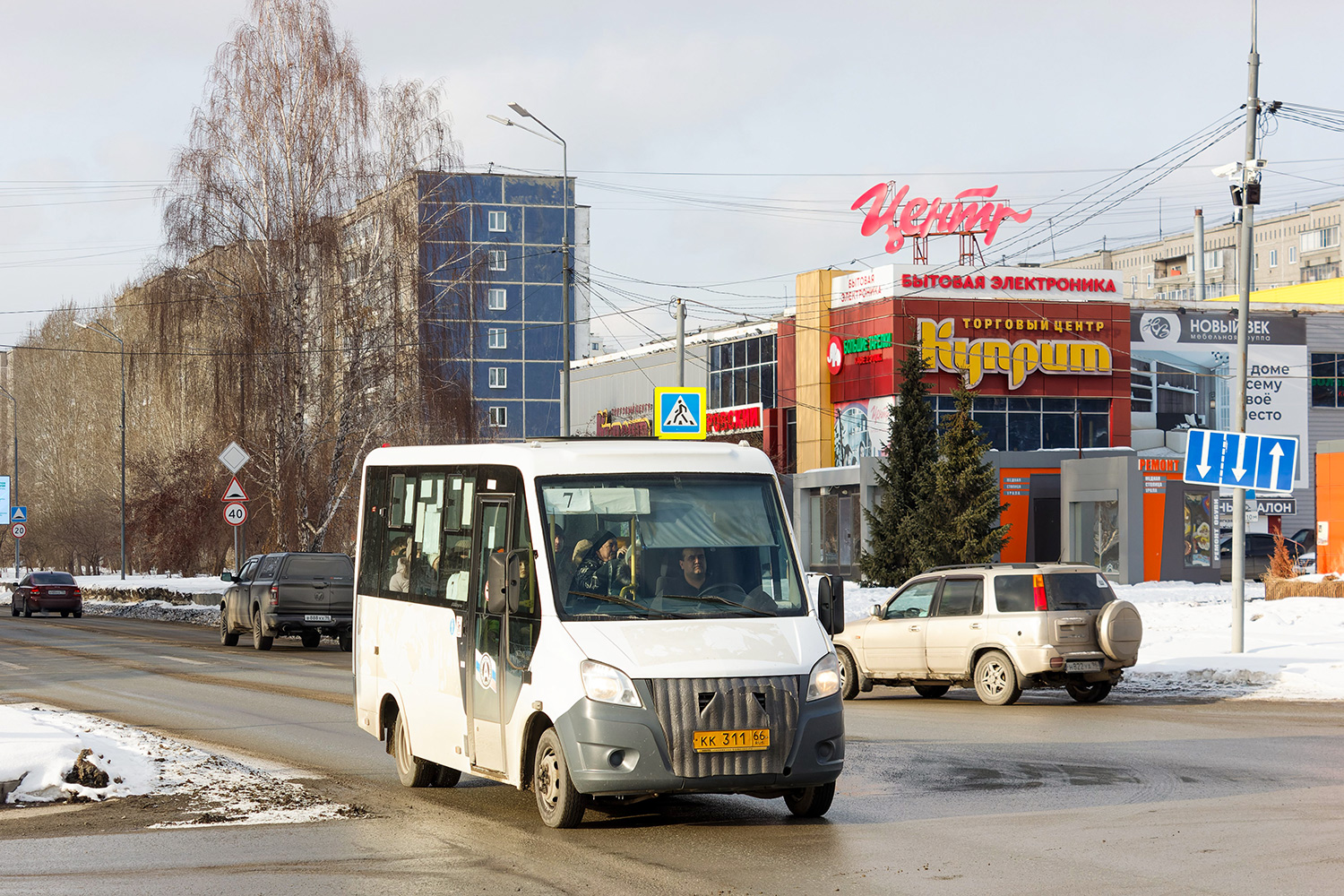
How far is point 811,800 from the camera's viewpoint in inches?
400

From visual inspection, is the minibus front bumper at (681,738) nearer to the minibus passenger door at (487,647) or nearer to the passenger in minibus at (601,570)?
the passenger in minibus at (601,570)

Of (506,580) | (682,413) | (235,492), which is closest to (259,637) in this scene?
(235,492)

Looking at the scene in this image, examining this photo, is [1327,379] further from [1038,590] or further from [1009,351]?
[1038,590]

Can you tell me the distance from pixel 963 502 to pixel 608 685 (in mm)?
38862

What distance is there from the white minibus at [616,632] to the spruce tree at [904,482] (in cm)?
3690

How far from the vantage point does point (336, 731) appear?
51.6 feet

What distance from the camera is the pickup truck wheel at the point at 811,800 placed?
10133mm

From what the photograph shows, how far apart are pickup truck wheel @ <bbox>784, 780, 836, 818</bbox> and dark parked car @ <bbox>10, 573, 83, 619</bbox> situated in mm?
45237

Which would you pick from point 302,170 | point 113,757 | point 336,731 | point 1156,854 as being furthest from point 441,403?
point 1156,854

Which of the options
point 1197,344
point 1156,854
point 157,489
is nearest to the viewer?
point 1156,854

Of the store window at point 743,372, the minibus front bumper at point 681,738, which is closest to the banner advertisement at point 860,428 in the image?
the store window at point 743,372

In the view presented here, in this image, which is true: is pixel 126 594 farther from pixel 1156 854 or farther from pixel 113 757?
pixel 1156 854

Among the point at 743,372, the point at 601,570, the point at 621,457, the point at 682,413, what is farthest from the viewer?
the point at 743,372

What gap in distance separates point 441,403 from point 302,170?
23.8ft
